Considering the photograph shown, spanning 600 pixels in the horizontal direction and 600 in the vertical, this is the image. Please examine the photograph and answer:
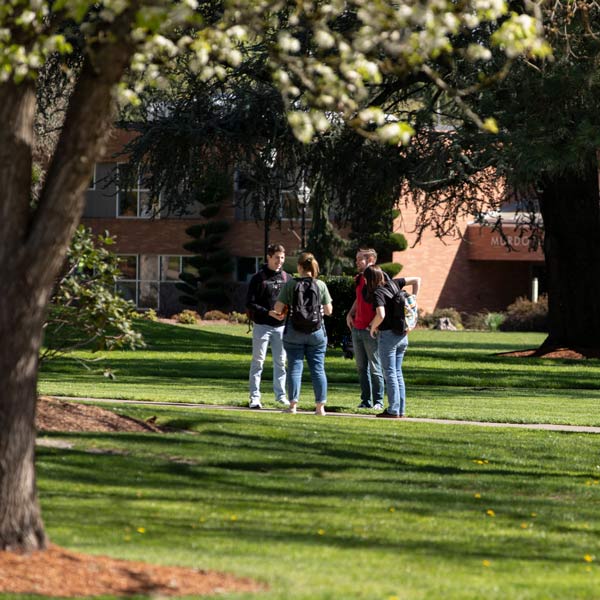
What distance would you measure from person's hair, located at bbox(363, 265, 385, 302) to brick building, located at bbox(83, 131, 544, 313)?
37.9 meters

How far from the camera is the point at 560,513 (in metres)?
10.1

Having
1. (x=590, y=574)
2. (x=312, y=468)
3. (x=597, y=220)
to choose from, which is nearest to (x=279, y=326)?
(x=312, y=468)

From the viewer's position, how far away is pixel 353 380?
23.7 metres

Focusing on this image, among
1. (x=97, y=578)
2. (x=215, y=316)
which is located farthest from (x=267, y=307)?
(x=215, y=316)

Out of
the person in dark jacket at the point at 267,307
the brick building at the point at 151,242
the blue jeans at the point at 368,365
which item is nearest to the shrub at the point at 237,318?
the brick building at the point at 151,242

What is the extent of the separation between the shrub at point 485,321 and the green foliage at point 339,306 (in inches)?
746

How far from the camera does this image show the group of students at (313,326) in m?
15.6

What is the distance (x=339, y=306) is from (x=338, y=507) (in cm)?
2424

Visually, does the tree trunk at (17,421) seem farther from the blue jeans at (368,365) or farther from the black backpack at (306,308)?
the blue jeans at (368,365)

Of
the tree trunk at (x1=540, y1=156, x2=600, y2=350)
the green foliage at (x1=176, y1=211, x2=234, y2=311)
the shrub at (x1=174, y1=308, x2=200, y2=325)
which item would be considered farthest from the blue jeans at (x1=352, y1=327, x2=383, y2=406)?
the green foliage at (x1=176, y1=211, x2=234, y2=311)

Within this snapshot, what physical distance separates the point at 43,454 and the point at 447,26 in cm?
509

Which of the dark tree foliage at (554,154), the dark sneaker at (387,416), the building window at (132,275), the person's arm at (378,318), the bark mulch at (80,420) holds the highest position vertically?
the dark tree foliage at (554,154)

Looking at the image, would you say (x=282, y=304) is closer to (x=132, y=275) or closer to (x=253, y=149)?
(x=253, y=149)

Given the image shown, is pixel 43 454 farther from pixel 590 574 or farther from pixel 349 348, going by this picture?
pixel 349 348
